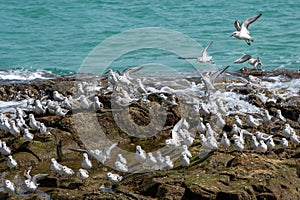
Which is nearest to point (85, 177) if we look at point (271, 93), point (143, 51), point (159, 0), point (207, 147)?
point (207, 147)

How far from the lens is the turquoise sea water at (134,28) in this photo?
103 feet

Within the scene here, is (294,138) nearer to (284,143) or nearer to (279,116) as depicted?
(284,143)

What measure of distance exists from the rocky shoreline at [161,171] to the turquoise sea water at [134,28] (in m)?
12.5

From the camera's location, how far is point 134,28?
3762cm

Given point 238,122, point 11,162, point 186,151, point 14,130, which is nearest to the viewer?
point 186,151

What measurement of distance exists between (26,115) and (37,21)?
85.7 ft

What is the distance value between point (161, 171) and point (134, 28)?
87.9 feet

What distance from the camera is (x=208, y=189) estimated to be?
10.0 m

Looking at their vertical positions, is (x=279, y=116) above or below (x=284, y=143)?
below

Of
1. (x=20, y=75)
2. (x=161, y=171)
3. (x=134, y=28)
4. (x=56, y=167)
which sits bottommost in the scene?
(x=134, y=28)

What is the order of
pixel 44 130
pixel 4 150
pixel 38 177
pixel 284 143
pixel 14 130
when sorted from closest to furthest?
pixel 38 177
pixel 284 143
pixel 4 150
pixel 44 130
pixel 14 130

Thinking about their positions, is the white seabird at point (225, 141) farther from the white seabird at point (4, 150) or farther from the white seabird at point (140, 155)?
the white seabird at point (4, 150)

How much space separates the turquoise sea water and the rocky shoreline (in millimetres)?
12512

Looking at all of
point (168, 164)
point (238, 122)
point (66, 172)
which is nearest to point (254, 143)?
point (238, 122)
